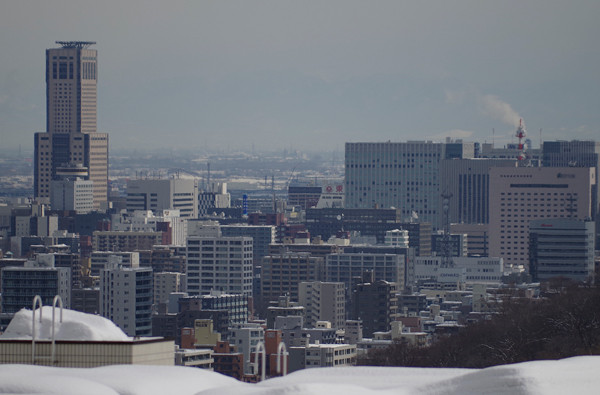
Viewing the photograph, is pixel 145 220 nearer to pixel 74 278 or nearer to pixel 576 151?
pixel 576 151

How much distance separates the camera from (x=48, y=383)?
11.9m

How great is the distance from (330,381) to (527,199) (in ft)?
324

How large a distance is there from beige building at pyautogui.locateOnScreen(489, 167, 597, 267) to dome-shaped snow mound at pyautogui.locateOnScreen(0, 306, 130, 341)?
88403mm

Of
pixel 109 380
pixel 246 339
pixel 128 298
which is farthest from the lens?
pixel 128 298

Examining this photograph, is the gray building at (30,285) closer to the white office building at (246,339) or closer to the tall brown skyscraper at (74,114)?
the white office building at (246,339)

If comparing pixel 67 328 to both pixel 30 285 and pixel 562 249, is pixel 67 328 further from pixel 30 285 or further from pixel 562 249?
pixel 562 249

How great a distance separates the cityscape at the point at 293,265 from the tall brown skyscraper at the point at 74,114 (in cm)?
14

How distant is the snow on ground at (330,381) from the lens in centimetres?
1123

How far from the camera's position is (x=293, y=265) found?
83.1 metres

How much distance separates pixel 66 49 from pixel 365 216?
3591cm


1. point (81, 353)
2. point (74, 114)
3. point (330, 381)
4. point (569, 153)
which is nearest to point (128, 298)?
point (81, 353)

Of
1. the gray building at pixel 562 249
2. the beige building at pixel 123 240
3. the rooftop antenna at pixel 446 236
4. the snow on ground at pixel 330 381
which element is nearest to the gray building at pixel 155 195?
the rooftop antenna at pixel 446 236

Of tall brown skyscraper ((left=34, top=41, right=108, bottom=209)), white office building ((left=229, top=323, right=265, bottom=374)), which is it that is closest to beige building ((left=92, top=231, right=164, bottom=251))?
tall brown skyscraper ((left=34, top=41, right=108, bottom=209))

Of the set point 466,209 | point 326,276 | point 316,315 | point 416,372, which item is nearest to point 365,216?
point 466,209
